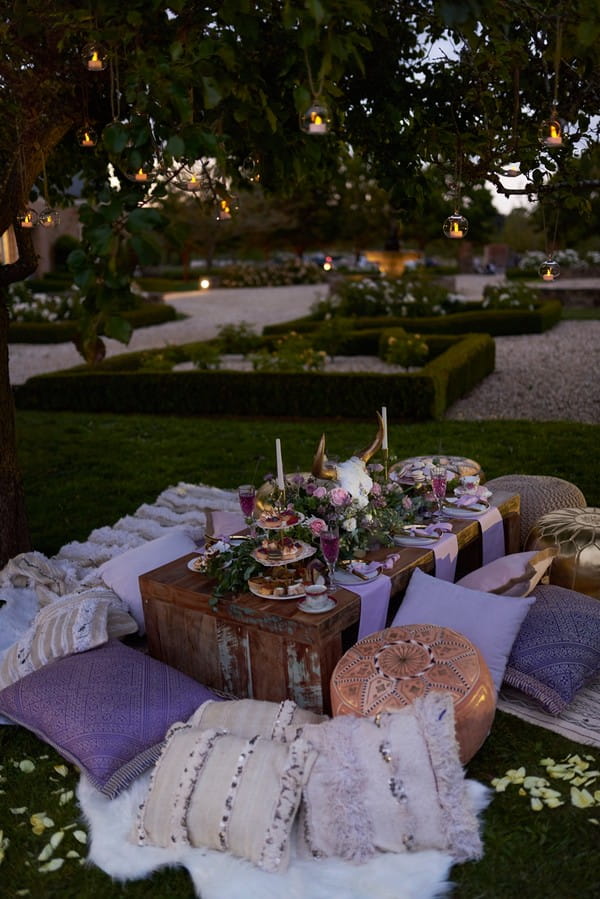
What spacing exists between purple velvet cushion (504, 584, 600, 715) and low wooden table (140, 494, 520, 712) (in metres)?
0.61

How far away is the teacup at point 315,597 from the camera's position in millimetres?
3570

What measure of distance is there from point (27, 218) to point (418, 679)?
3.90 metres

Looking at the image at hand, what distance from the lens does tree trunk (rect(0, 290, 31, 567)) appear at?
17.7 feet

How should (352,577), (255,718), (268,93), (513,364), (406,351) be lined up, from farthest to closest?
(513,364) < (406,351) < (268,93) < (352,577) < (255,718)

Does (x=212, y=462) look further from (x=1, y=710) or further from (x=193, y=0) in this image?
(x=193, y=0)

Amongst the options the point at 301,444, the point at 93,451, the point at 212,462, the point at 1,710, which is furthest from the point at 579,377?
the point at 1,710

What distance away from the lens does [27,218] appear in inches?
209

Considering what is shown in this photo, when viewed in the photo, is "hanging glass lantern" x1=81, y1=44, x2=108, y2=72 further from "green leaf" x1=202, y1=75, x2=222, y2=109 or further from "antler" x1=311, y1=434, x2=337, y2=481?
"antler" x1=311, y1=434, x2=337, y2=481

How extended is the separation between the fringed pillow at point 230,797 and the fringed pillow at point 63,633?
1.09 m

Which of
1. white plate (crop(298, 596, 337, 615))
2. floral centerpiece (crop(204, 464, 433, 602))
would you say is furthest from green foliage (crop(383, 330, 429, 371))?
white plate (crop(298, 596, 337, 615))

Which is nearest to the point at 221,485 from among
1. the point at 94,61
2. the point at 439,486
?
the point at 439,486

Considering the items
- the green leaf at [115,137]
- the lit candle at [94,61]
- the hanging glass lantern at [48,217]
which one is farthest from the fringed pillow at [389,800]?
the hanging glass lantern at [48,217]

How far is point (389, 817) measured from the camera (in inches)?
112

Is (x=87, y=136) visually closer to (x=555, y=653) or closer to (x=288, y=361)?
(x=555, y=653)
